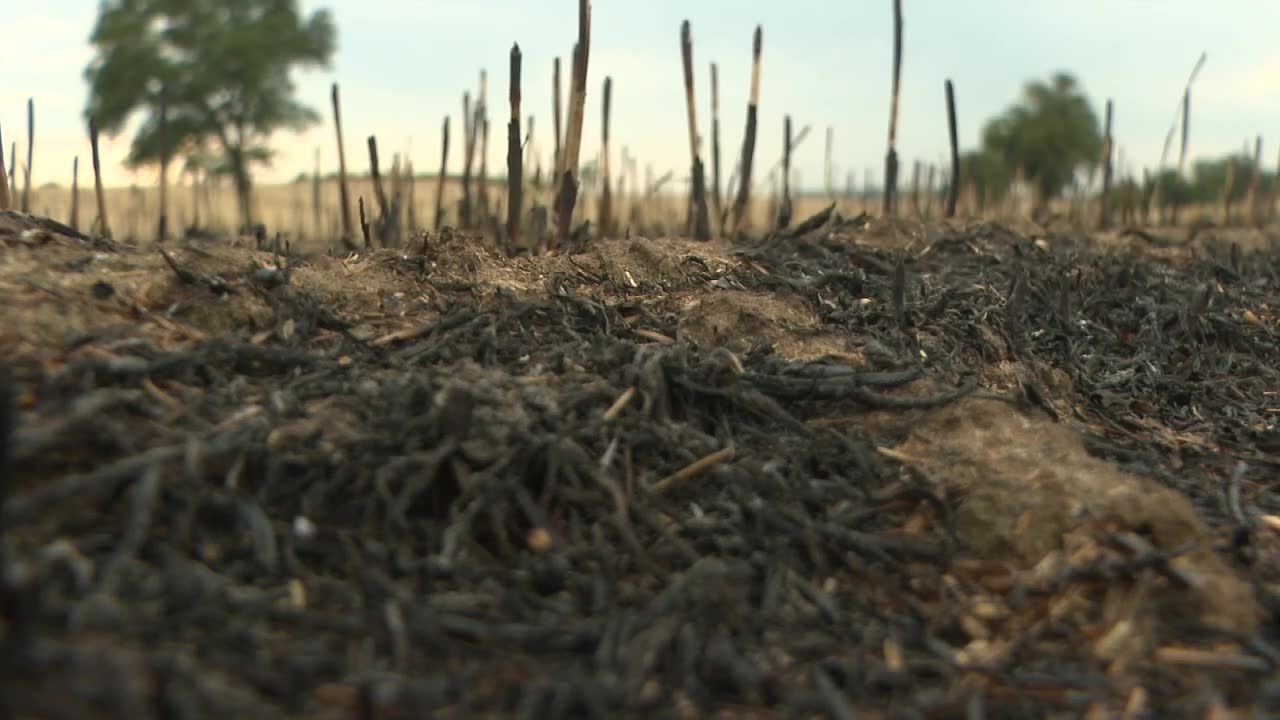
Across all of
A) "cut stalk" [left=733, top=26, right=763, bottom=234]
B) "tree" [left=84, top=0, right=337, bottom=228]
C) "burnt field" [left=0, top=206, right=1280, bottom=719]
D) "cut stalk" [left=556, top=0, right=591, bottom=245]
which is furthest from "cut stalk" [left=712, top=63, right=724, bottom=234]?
"tree" [left=84, top=0, right=337, bottom=228]

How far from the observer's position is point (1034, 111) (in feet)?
117

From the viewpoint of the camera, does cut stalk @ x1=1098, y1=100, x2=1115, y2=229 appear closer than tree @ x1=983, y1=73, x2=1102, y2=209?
Yes

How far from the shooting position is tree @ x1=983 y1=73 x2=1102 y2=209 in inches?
1355

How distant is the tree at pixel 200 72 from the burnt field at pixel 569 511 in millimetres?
21431

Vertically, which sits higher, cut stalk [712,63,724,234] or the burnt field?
cut stalk [712,63,724,234]

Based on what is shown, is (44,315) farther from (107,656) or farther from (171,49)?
(171,49)

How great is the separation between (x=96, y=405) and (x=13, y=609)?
87cm

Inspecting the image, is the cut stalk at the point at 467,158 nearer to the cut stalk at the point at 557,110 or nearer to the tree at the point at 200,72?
the cut stalk at the point at 557,110

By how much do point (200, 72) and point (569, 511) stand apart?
24553 mm

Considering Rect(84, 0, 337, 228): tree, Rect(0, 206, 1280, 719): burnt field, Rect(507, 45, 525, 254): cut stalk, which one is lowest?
Rect(0, 206, 1280, 719): burnt field

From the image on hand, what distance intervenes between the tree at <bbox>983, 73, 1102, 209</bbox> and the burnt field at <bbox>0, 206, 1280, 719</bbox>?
32.1 m

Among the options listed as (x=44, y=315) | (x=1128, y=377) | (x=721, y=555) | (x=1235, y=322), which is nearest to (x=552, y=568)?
(x=721, y=555)

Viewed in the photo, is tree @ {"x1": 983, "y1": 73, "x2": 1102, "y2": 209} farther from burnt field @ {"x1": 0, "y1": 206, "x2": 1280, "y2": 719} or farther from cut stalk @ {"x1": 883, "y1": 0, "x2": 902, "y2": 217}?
burnt field @ {"x1": 0, "y1": 206, "x2": 1280, "y2": 719}

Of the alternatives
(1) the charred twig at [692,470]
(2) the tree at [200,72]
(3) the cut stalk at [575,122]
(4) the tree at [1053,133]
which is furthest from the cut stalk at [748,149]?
(4) the tree at [1053,133]
